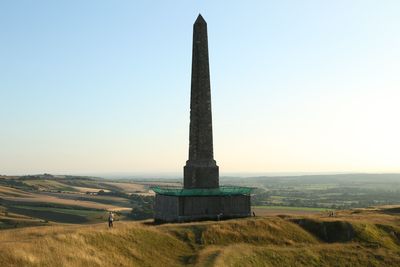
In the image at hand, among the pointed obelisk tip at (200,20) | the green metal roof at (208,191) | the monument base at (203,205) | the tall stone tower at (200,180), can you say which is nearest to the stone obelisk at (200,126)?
the tall stone tower at (200,180)

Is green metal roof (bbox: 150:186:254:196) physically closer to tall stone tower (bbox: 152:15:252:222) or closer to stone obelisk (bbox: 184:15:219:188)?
tall stone tower (bbox: 152:15:252:222)

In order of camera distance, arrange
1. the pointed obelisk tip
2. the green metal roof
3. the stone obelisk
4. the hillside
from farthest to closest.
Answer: the pointed obelisk tip, the stone obelisk, the green metal roof, the hillside

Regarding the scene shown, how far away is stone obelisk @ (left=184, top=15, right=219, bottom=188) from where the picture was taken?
3166 cm

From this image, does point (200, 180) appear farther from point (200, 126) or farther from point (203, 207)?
point (200, 126)

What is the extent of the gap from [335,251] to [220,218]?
8400mm

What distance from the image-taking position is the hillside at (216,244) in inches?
779

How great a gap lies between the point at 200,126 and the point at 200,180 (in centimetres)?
407

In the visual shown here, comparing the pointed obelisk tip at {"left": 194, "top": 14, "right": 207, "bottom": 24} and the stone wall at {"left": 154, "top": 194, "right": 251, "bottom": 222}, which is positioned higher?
the pointed obelisk tip at {"left": 194, "top": 14, "right": 207, "bottom": 24}

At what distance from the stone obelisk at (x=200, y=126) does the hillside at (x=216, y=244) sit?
4688mm

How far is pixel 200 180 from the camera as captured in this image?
31.5m

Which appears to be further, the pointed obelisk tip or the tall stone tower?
the pointed obelisk tip

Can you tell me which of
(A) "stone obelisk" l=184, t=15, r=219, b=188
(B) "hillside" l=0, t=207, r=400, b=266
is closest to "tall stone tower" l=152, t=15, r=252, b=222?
(A) "stone obelisk" l=184, t=15, r=219, b=188

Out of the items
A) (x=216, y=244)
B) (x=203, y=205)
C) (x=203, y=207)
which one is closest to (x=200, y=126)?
(x=203, y=205)

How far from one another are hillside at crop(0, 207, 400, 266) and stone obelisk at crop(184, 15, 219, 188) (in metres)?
4.69
